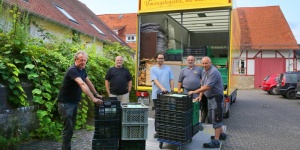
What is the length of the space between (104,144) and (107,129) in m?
0.24

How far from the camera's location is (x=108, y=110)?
424 cm

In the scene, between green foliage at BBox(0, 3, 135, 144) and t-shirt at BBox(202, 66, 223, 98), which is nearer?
green foliage at BBox(0, 3, 135, 144)

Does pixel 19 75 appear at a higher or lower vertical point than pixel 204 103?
higher

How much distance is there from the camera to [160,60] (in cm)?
601

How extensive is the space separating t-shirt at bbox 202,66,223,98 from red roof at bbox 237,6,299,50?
72.9 ft

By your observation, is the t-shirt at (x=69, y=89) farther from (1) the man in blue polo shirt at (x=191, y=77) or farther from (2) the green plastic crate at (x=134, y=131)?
(1) the man in blue polo shirt at (x=191, y=77)

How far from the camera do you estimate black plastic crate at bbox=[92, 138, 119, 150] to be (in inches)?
166

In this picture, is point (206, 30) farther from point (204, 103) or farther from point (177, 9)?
point (204, 103)

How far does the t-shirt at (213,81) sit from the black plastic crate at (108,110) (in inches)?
74.5

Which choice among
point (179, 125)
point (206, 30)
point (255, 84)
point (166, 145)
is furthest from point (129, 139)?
point (255, 84)

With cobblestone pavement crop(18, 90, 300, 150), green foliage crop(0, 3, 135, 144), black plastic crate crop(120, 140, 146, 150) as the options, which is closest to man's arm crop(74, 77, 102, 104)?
black plastic crate crop(120, 140, 146, 150)

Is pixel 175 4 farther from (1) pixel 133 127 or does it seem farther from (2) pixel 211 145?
(1) pixel 133 127

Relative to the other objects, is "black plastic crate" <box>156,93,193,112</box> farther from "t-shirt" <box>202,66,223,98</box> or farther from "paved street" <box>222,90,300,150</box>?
"paved street" <box>222,90,300,150</box>

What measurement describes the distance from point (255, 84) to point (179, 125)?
2513cm
